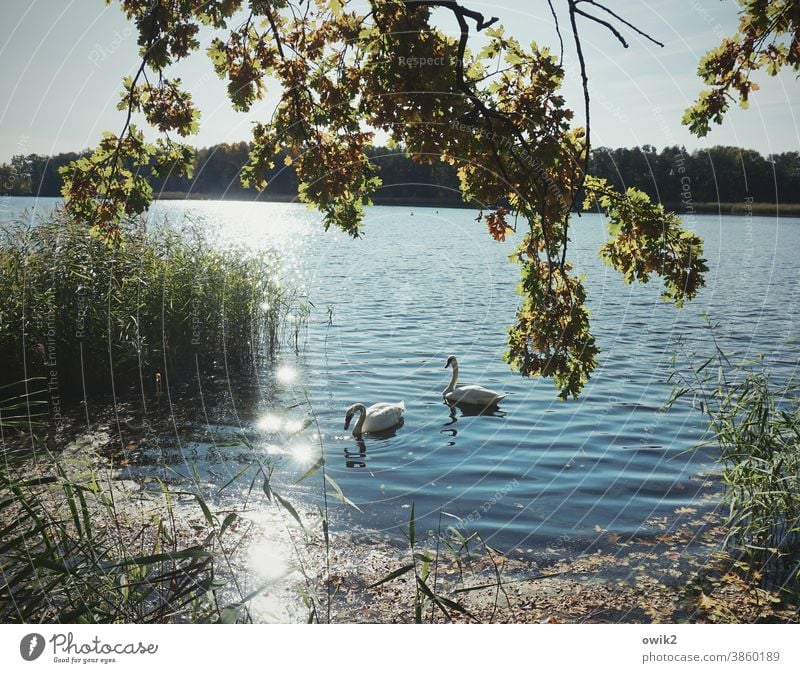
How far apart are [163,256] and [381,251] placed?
28.8 metres

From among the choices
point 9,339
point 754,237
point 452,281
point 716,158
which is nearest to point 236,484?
point 9,339

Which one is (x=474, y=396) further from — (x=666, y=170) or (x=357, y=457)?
(x=666, y=170)

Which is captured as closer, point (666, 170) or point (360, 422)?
point (360, 422)

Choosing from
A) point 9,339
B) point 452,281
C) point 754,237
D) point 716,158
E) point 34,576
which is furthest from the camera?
point 754,237

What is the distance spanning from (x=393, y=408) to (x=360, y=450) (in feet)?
4.09

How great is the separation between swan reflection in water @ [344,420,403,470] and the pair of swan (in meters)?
0.08

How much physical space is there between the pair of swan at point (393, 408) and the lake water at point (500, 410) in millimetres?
242

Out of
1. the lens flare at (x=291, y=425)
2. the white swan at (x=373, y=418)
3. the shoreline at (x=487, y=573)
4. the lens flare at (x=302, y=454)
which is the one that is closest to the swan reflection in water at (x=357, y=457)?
the white swan at (x=373, y=418)

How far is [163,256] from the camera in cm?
1438

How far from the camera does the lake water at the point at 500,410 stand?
8.93 metres

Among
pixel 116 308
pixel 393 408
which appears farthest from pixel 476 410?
pixel 116 308

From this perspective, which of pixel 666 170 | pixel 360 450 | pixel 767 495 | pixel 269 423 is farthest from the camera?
pixel 666 170

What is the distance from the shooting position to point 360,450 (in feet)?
37.3

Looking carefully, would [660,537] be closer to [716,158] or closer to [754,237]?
[716,158]
